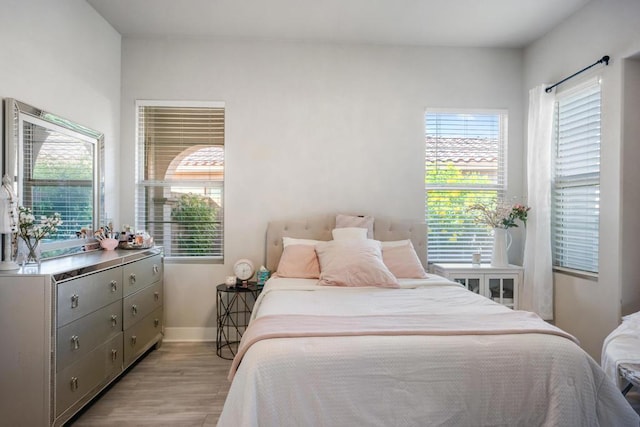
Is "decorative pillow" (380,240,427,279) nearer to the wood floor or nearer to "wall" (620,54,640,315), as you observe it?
"wall" (620,54,640,315)

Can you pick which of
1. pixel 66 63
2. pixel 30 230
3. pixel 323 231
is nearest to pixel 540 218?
pixel 323 231

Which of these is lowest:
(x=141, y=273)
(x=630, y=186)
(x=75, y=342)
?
(x=75, y=342)

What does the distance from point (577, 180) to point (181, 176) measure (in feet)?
11.8

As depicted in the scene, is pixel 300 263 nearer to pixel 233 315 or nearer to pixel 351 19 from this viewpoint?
pixel 233 315

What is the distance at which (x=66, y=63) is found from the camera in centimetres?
280

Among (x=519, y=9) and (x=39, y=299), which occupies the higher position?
(x=519, y=9)

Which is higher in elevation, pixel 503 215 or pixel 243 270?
pixel 503 215

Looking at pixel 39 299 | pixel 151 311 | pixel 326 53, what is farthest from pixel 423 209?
pixel 39 299

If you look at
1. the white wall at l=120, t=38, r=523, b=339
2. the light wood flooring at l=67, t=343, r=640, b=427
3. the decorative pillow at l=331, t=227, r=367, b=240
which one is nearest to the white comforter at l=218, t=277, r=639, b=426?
the light wood flooring at l=67, t=343, r=640, b=427

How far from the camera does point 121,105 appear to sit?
3.65 meters

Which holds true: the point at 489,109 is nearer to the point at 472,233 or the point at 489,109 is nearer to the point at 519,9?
the point at 519,9

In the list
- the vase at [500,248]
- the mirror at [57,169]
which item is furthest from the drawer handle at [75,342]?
the vase at [500,248]

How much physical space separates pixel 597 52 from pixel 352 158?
6.97 feet

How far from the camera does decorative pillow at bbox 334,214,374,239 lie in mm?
3491
